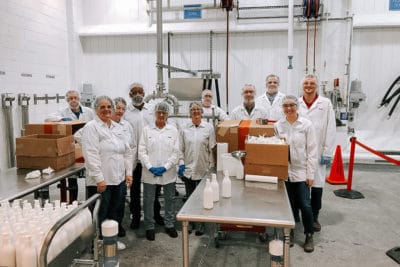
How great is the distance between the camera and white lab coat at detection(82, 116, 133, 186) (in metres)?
2.59

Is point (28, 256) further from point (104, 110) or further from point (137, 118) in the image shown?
point (137, 118)

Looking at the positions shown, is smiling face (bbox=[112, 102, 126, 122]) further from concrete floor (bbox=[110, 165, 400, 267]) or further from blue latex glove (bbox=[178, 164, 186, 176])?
concrete floor (bbox=[110, 165, 400, 267])

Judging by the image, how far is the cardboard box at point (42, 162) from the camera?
2773 mm

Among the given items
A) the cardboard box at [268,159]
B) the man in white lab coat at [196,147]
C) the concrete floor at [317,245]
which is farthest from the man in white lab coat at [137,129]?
the cardboard box at [268,159]

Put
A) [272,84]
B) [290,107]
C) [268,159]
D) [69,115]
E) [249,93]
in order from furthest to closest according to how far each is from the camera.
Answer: [69,115]
[272,84]
[249,93]
[290,107]
[268,159]

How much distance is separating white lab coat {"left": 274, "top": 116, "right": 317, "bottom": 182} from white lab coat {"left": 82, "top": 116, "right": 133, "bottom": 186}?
4.46 ft

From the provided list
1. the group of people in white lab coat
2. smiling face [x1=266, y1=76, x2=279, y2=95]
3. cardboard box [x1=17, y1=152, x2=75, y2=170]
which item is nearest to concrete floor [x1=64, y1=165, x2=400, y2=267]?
the group of people in white lab coat

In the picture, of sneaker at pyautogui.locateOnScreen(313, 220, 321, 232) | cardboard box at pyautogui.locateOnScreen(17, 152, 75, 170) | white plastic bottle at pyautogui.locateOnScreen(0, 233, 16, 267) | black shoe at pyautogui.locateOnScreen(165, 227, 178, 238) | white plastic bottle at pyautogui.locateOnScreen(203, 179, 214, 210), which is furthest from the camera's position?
sneaker at pyautogui.locateOnScreen(313, 220, 321, 232)

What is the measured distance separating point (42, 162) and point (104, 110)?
0.72m

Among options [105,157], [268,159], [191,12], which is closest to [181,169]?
[105,157]

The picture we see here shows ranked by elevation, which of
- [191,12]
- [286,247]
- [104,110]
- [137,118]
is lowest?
[286,247]

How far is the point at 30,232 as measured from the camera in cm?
146

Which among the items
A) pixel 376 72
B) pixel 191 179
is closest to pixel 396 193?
pixel 376 72

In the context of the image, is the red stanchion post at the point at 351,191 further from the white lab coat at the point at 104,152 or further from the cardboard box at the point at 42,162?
the cardboard box at the point at 42,162
